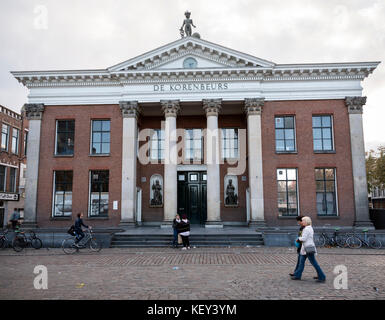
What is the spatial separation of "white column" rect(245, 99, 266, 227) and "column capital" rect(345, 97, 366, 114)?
5.73m

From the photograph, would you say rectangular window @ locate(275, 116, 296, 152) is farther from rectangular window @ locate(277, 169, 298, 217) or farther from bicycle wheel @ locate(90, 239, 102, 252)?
bicycle wheel @ locate(90, 239, 102, 252)

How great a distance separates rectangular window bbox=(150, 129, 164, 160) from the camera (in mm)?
24172

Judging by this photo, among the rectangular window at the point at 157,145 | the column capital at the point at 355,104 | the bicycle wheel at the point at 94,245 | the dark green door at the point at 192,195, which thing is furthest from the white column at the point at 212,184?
the column capital at the point at 355,104

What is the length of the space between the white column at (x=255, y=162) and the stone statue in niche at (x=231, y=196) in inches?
117

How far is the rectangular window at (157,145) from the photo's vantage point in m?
24.2

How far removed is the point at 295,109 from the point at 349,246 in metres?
9.65

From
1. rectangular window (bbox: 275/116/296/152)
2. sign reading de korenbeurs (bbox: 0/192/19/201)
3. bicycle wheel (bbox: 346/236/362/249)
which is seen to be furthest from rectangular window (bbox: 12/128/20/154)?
bicycle wheel (bbox: 346/236/362/249)

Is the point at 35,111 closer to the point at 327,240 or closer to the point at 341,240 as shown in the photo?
the point at 327,240

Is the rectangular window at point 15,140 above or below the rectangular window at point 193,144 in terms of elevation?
above

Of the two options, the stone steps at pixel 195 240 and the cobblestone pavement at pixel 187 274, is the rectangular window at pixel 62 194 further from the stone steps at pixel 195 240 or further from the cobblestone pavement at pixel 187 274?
the cobblestone pavement at pixel 187 274

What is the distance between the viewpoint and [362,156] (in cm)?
2067

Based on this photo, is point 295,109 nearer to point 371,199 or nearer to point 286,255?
point 286,255
